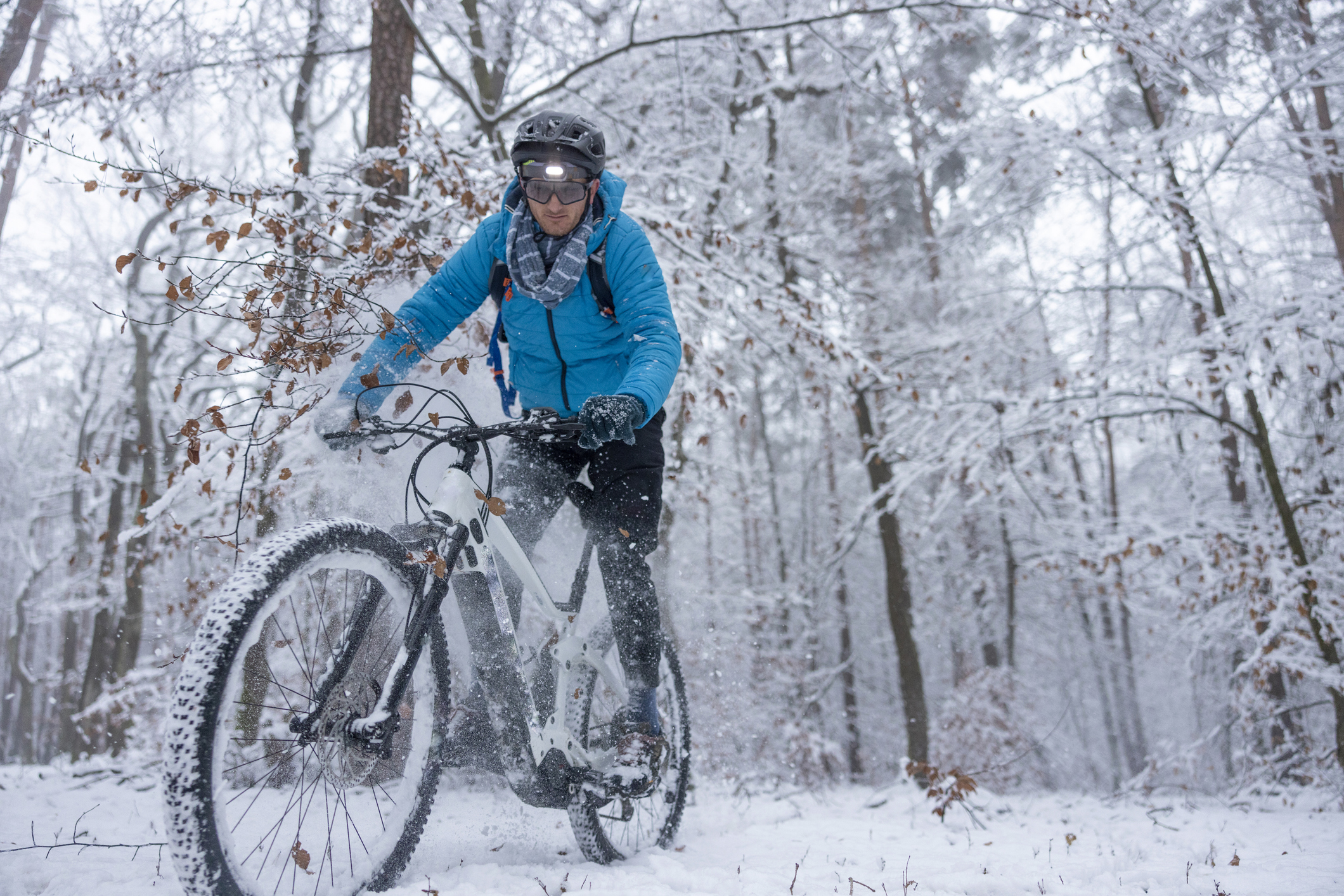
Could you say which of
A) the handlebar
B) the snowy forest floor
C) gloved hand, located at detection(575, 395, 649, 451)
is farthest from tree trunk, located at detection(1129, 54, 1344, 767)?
the handlebar

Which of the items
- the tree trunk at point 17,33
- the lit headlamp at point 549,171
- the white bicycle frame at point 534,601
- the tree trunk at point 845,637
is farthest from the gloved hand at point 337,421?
the tree trunk at point 845,637

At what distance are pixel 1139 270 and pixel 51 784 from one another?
34.4ft

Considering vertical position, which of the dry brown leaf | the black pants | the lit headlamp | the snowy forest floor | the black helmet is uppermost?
the black helmet

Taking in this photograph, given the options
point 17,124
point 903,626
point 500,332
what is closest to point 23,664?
point 17,124

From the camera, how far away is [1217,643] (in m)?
7.68

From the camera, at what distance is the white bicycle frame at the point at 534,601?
2.36 metres

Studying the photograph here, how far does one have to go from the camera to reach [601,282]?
8.86ft

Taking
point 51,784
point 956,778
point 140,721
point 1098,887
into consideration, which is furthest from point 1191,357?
point 140,721

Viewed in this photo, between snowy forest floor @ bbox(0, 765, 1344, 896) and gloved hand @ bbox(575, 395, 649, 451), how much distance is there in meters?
1.36

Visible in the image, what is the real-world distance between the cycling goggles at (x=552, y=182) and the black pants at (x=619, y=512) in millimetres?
856

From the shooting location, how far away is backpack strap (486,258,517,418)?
2.79 meters

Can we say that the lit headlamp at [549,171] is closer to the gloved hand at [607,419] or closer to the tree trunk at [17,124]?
the gloved hand at [607,419]

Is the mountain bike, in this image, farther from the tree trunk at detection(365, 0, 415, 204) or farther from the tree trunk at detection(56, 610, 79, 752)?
the tree trunk at detection(56, 610, 79, 752)

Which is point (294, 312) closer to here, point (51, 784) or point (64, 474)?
point (51, 784)
